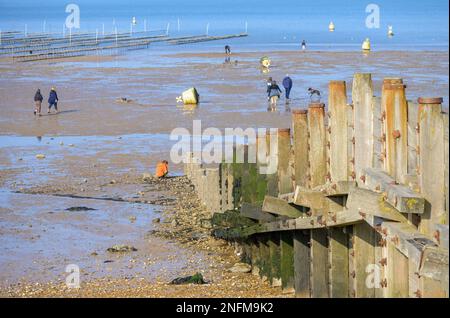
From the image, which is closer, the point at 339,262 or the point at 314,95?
the point at 339,262

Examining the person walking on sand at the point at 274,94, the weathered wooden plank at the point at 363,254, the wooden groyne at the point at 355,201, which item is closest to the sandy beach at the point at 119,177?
the person walking on sand at the point at 274,94

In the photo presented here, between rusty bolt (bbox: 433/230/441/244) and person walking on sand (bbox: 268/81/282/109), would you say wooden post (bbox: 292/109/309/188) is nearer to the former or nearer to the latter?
rusty bolt (bbox: 433/230/441/244)

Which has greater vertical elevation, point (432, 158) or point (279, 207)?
point (432, 158)

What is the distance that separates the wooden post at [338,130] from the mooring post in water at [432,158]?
2.59 metres

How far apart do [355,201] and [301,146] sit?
2.99 metres

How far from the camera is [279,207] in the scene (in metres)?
11.8

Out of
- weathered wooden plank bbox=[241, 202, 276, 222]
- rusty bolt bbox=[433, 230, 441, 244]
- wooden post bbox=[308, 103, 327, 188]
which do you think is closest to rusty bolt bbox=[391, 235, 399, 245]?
rusty bolt bbox=[433, 230, 441, 244]

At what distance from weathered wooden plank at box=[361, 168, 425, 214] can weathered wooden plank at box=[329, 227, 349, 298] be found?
1577mm

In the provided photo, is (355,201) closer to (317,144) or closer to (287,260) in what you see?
(317,144)

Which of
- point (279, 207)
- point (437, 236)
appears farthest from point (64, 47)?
point (437, 236)

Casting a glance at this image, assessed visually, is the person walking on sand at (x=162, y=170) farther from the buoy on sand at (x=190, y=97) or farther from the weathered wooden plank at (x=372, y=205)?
the buoy on sand at (x=190, y=97)

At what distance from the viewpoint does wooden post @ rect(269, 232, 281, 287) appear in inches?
502

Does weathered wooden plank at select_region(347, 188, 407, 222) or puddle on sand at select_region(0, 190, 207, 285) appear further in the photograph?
puddle on sand at select_region(0, 190, 207, 285)
